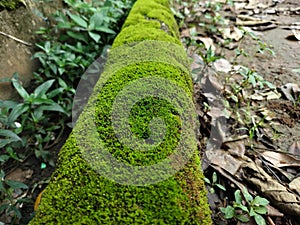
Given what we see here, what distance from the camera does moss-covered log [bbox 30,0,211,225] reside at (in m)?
0.97

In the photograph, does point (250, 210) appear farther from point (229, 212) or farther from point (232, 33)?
point (232, 33)

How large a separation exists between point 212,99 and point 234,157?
0.68m

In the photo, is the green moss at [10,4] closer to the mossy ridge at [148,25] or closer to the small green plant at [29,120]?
the small green plant at [29,120]

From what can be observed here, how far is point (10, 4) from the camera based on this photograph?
2143mm

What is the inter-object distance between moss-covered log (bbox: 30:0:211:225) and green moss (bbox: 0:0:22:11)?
1157 mm

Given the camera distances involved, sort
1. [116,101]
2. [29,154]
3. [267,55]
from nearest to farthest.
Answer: [116,101], [29,154], [267,55]

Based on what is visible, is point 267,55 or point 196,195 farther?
point 267,55

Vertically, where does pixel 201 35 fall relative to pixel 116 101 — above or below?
below

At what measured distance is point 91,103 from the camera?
4.83 ft

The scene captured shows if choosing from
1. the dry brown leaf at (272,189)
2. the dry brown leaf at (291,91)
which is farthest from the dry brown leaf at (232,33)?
the dry brown leaf at (272,189)

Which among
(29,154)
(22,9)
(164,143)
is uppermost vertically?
(22,9)

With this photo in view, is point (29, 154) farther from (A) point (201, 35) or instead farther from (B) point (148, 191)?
(A) point (201, 35)

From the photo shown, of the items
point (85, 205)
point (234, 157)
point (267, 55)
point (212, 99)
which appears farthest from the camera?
point (267, 55)

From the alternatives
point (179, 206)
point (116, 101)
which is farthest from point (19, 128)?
point (179, 206)
